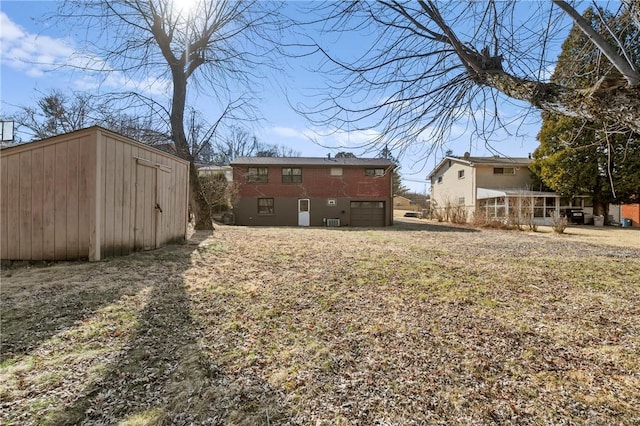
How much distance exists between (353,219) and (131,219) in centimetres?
1504

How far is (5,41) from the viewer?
7133mm

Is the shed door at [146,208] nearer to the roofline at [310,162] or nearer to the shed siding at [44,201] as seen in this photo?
the shed siding at [44,201]

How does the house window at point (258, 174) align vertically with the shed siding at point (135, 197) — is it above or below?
above

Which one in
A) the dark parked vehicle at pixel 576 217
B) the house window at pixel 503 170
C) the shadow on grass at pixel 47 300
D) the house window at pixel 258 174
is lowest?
the shadow on grass at pixel 47 300

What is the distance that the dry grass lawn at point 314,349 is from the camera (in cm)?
183

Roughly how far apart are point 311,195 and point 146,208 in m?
13.8

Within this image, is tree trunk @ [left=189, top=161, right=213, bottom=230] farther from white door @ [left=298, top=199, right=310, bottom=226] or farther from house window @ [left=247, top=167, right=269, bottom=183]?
white door @ [left=298, top=199, right=310, bottom=226]

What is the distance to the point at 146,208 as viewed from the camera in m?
6.77

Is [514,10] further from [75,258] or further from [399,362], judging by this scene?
[75,258]

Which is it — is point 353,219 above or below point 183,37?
below

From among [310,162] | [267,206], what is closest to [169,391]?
[267,206]

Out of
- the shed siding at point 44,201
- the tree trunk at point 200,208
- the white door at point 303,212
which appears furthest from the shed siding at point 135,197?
the white door at point 303,212

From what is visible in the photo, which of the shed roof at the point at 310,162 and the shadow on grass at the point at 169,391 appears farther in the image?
the shed roof at the point at 310,162

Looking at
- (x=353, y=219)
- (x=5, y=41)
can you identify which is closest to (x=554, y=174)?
(x=353, y=219)
